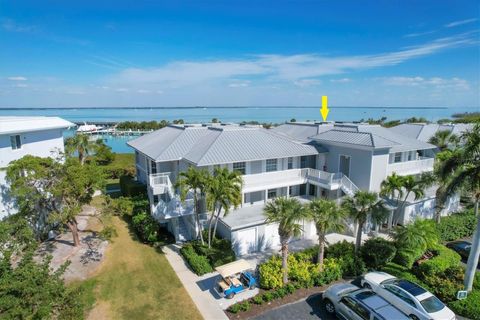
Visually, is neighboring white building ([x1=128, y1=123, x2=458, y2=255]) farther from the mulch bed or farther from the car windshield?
the car windshield

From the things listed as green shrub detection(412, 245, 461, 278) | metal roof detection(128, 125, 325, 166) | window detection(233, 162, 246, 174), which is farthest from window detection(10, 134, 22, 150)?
green shrub detection(412, 245, 461, 278)

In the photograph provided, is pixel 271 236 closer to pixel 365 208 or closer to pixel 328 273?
pixel 328 273

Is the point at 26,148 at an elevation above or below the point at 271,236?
above

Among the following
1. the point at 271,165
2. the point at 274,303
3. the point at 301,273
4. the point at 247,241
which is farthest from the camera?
the point at 271,165

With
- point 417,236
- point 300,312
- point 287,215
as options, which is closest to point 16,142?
point 287,215

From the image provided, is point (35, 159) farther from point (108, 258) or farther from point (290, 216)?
point (290, 216)

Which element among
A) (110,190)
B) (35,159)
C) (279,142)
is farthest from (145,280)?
(110,190)
